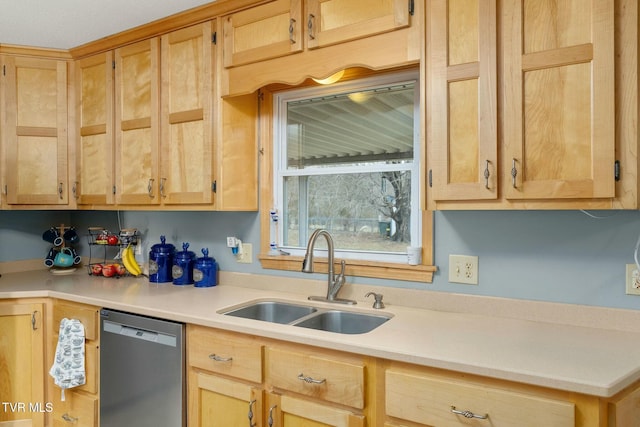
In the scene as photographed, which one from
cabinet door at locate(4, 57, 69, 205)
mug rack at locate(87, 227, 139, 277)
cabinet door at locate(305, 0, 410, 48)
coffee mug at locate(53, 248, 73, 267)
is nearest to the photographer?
cabinet door at locate(305, 0, 410, 48)

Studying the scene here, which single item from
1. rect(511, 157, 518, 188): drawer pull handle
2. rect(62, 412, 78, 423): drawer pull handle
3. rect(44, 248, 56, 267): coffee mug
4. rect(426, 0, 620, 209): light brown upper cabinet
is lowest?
rect(62, 412, 78, 423): drawer pull handle

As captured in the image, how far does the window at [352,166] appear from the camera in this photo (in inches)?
79.7

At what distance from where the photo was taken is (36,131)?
2682 mm

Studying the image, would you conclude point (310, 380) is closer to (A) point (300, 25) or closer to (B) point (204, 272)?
(B) point (204, 272)

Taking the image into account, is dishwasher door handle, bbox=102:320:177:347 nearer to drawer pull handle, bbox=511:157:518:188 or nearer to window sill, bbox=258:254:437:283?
window sill, bbox=258:254:437:283

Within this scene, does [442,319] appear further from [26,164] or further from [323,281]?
[26,164]

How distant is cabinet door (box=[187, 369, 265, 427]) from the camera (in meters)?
1.64

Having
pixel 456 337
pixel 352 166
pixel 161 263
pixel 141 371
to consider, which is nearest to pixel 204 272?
pixel 161 263

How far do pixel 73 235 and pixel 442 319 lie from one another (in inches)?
105

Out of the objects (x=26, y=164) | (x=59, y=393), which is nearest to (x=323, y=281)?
(x=59, y=393)

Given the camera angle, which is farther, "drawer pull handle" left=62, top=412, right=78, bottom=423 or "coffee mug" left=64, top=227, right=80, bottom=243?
"coffee mug" left=64, top=227, right=80, bottom=243

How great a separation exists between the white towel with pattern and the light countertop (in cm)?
16

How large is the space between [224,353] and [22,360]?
1.40 m

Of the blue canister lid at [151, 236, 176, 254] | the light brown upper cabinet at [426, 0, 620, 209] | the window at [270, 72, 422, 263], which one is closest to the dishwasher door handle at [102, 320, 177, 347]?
the blue canister lid at [151, 236, 176, 254]
